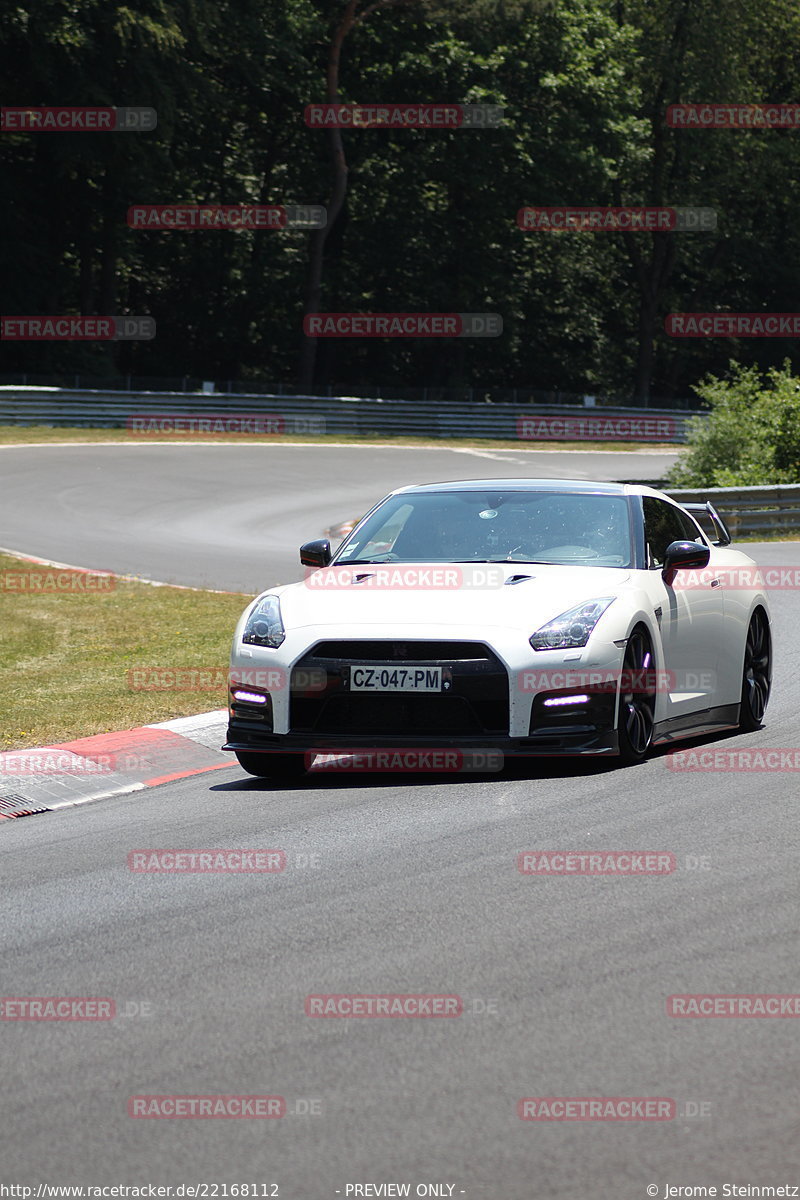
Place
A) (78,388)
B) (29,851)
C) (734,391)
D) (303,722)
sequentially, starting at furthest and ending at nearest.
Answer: (78,388)
(734,391)
(303,722)
(29,851)

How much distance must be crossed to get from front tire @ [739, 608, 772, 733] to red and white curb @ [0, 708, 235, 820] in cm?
317

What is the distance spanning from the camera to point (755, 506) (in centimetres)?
2806

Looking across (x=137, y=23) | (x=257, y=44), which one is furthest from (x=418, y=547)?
(x=257, y=44)

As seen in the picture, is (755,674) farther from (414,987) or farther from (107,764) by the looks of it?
(414,987)

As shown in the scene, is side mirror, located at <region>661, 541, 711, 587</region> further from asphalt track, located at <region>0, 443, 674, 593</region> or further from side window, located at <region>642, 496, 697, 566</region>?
asphalt track, located at <region>0, 443, 674, 593</region>

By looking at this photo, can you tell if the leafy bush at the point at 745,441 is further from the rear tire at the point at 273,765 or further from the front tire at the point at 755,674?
the rear tire at the point at 273,765

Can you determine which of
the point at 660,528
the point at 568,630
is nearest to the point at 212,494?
the point at 660,528

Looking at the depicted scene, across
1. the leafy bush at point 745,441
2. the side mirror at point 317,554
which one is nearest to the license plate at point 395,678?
the side mirror at point 317,554

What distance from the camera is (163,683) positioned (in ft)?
40.0

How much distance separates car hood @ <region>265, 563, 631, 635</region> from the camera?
839 cm

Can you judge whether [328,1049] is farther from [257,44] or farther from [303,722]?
[257,44]

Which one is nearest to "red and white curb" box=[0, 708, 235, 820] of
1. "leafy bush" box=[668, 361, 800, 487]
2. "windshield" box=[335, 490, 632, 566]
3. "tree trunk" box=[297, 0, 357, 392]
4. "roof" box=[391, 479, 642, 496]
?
"windshield" box=[335, 490, 632, 566]

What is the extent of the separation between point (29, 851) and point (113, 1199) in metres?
3.73

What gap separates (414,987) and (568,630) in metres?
3.59
